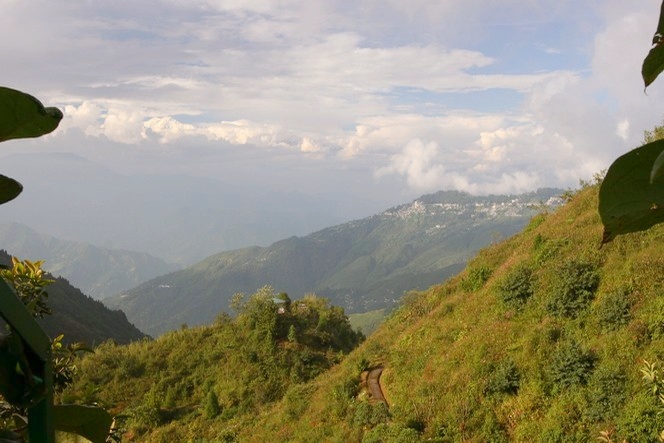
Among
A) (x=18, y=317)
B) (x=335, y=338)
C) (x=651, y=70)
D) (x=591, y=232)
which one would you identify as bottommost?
(x=335, y=338)

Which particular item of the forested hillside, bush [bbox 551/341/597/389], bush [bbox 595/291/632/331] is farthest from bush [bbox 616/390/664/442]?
bush [bbox 595/291/632/331]

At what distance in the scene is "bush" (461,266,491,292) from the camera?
19625mm

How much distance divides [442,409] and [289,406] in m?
6.63

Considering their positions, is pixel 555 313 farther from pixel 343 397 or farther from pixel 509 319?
pixel 343 397

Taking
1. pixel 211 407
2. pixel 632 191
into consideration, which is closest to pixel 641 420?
pixel 632 191

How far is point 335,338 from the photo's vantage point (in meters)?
32.2

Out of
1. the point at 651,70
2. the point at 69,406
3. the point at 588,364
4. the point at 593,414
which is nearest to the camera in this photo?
the point at 651,70

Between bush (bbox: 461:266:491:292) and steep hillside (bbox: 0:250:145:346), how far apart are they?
2007 inches

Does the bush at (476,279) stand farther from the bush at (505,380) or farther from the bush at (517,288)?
the bush at (505,380)

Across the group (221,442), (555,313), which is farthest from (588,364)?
(221,442)

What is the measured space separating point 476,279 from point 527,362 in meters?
7.46

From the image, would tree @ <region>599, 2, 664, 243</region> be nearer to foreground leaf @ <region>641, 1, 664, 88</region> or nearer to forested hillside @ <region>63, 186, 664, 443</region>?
foreground leaf @ <region>641, 1, 664, 88</region>

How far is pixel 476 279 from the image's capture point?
19906 millimetres

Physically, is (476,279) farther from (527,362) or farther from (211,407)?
(211,407)
